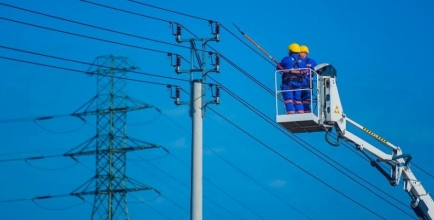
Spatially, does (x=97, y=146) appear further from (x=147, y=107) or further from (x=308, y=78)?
(x=308, y=78)

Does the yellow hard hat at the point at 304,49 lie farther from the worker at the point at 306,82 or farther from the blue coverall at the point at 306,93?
the blue coverall at the point at 306,93

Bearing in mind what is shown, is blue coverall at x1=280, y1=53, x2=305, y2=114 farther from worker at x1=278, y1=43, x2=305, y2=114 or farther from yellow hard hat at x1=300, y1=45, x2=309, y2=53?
yellow hard hat at x1=300, y1=45, x2=309, y2=53

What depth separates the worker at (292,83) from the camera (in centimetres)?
2897

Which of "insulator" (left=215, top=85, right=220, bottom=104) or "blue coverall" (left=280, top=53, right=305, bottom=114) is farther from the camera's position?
"insulator" (left=215, top=85, right=220, bottom=104)

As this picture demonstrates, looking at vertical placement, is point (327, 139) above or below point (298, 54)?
below

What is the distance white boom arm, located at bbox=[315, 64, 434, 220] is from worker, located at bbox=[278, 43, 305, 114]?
2.52 ft

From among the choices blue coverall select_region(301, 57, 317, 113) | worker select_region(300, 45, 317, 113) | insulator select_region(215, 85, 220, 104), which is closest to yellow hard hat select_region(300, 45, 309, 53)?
worker select_region(300, 45, 317, 113)

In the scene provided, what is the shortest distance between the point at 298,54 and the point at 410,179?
6.07 metres

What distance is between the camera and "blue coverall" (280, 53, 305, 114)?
2895cm

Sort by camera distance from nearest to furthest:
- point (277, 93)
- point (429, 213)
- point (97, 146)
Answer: point (277, 93)
point (429, 213)
point (97, 146)

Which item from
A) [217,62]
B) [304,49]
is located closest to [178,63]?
[217,62]

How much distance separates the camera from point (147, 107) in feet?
170

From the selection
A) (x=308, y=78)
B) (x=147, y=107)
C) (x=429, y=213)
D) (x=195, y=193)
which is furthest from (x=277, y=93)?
(x=147, y=107)

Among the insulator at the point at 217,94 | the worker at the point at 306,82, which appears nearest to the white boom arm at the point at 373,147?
the worker at the point at 306,82
